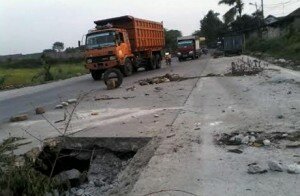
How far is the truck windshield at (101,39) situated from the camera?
2323 centimetres

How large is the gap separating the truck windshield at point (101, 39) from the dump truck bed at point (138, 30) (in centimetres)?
257

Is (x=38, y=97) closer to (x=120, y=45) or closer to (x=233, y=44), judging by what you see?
(x=120, y=45)

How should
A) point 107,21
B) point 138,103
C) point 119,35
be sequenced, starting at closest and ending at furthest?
point 138,103 < point 119,35 < point 107,21

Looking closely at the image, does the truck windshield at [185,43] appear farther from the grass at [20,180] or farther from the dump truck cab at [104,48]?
the grass at [20,180]

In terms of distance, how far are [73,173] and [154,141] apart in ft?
4.58

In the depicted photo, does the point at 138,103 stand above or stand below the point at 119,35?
below

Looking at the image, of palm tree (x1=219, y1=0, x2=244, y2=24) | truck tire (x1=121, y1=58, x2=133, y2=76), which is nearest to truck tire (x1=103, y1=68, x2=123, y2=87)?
truck tire (x1=121, y1=58, x2=133, y2=76)

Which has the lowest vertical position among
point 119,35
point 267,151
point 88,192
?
point 88,192

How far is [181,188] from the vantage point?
471cm

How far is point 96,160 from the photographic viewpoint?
7711mm

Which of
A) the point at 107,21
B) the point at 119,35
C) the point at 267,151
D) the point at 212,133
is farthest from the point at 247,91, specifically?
the point at 107,21

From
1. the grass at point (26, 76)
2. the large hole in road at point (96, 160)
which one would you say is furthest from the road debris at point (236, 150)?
the grass at point (26, 76)

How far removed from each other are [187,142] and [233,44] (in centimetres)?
4467

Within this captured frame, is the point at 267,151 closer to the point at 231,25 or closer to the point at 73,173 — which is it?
the point at 73,173
